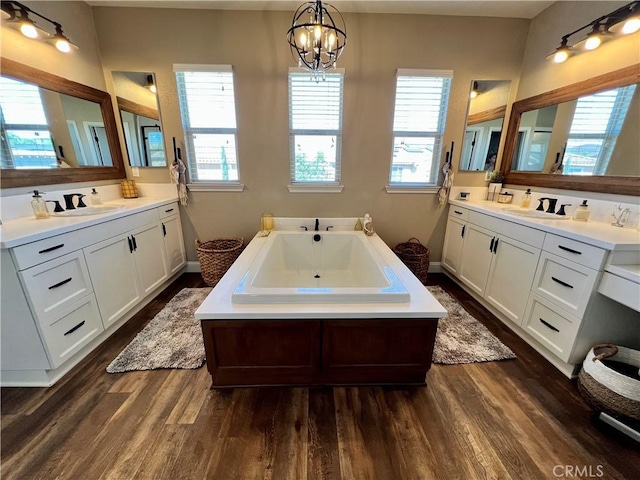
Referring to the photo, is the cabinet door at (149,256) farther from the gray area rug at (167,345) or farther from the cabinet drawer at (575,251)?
the cabinet drawer at (575,251)

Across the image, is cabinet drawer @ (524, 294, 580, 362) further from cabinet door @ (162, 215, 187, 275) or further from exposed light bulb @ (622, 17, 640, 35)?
cabinet door @ (162, 215, 187, 275)

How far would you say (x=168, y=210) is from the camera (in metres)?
2.62

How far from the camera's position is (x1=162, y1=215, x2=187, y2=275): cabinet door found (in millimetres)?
2597

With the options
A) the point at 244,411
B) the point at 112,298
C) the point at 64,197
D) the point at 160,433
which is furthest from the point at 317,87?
the point at 160,433

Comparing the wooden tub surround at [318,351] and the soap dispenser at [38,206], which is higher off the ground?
the soap dispenser at [38,206]

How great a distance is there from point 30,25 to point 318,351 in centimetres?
303

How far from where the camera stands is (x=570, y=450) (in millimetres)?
1200

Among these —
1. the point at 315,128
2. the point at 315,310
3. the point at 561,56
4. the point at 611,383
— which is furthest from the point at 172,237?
the point at 561,56

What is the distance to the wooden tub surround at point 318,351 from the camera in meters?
1.40

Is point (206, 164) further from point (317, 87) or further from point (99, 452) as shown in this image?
point (99, 452)

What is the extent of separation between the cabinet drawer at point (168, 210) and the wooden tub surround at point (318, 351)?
1.66 meters

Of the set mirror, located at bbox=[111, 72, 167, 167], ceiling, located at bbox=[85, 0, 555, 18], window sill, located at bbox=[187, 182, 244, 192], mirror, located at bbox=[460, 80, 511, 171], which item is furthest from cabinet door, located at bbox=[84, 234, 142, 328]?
mirror, located at bbox=[460, 80, 511, 171]

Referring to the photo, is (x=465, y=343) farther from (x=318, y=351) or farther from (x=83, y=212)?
(x=83, y=212)

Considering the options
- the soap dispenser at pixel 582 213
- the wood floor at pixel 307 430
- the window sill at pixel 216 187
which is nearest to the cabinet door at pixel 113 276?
the wood floor at pixel 307 430
